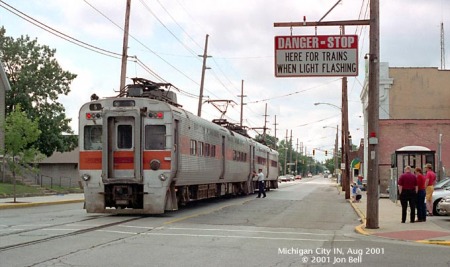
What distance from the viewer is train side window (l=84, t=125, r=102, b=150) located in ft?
61.2

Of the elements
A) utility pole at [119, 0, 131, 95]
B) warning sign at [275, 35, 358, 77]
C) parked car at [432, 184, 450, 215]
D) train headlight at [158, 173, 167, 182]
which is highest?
utility pole at [119, 0, 131, 95]

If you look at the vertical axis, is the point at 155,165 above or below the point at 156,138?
below

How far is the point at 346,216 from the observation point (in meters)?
21.4

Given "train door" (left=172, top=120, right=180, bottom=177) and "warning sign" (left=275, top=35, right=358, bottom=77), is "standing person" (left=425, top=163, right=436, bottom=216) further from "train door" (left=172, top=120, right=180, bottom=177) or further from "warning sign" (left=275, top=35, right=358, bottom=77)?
"train door" (left=172, top=120, right=180, bottom=177)

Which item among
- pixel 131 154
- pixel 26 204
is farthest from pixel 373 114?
pixel 26 204

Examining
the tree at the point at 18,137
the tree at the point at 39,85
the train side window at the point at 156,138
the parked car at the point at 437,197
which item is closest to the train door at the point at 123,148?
the train side window at the point at 156,138

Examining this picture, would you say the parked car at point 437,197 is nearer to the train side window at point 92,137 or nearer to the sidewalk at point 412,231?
the sidewalk at point 412,231

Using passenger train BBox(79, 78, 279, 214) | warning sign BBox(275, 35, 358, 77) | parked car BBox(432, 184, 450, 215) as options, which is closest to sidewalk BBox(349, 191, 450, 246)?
parked car BBox(432, 184, 450, 215)

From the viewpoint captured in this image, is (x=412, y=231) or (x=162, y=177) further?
(x=162, y=177)

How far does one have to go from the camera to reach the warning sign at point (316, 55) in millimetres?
16984

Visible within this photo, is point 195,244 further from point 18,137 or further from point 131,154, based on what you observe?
point 18,137

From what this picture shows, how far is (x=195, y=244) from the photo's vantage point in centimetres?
1219

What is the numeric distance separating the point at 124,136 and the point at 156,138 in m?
1.02

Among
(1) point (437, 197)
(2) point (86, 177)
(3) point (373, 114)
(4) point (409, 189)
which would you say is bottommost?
(1) point (437, 197)
